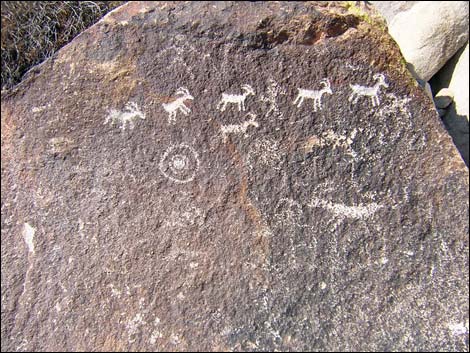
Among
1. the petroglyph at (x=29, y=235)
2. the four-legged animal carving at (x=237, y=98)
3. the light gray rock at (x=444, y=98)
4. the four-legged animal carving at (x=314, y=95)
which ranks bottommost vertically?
the light gray rock at (x=444, y=98)

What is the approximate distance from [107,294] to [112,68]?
625mm

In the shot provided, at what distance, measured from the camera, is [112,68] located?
139cm

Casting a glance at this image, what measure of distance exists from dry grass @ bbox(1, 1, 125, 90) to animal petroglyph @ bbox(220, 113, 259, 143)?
816 mm

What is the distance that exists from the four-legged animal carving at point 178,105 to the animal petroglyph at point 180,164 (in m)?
0.08

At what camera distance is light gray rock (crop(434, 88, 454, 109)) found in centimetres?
199

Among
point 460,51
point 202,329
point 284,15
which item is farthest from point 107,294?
point 460,51

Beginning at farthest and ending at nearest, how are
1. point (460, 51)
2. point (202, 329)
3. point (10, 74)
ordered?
point (460, 51) < point (10, 74) < point (202, 329)

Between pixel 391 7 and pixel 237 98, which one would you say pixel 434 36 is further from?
pixel 237 98

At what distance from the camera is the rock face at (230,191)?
1.33 m

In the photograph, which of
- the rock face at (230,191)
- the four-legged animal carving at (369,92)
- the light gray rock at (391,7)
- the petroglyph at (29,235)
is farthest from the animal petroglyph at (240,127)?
the light gray rock at (391,7)

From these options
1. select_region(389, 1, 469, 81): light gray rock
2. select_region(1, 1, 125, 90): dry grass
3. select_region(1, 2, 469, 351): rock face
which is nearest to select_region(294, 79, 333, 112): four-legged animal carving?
select_region(1, 2, 469, 351): rock face

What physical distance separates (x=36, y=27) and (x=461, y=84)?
5.46ft

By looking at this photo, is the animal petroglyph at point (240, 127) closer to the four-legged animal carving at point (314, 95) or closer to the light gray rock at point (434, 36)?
the four-legged animal carving at point (314, 95)

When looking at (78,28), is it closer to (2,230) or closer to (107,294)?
(2,230)
